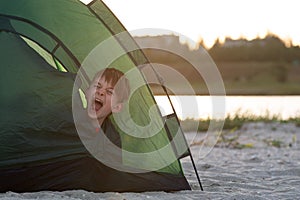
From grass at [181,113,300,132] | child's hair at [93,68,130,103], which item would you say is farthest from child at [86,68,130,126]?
grass at [181,113,300,132]

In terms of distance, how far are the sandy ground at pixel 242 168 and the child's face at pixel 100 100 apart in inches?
21.5

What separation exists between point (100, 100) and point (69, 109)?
220 mm

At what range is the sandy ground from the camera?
4117mm

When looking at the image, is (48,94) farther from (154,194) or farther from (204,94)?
(204,94)

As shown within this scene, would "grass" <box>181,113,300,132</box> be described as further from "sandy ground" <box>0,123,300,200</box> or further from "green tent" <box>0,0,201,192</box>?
"green tent" <box>0,0,201,192</box>

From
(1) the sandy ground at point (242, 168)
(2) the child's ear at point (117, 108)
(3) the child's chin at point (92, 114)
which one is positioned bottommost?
(1) the sandy ground at point (242, 168)

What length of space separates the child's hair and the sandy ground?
2.29ft

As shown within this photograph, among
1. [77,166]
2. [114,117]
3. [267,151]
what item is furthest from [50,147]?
[267,151]

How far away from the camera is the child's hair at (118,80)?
4.21m

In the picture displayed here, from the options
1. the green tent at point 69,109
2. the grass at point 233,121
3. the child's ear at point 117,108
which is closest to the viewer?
the green tent at point 69,109

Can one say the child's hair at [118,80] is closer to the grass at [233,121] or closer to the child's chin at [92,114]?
the child's chin at [92,114]

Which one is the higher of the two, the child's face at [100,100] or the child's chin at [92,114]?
the child's face at [100,100]

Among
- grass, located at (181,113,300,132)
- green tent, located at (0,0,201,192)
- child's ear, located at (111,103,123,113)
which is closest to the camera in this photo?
green tent, located at (0,0,201,192)

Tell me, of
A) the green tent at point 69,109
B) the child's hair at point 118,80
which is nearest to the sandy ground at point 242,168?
the green tent at point 69,109
